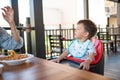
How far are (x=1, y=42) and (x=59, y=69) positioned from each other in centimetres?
78

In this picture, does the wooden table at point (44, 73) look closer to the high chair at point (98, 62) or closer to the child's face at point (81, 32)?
the high chair at point (98, 62)

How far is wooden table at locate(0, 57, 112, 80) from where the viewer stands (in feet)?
2.93

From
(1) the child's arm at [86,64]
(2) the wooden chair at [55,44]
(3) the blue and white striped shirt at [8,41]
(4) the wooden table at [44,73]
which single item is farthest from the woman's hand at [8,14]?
(2) the wooden chair at [55,44]

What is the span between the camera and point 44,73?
97 centimetres

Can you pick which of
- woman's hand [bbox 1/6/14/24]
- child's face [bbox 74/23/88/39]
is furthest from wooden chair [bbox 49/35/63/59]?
woman's hand [bbox 1/6/14/24]

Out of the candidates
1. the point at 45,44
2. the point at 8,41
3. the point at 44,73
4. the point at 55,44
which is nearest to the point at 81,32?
the point at 8,41

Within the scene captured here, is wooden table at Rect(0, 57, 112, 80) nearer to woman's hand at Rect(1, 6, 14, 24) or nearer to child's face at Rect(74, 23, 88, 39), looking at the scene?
woman's hand at Rect(1, 6, 14, 24)

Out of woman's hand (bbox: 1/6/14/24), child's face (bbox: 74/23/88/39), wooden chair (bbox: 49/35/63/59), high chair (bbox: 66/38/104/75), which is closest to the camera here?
woman's hand (bbox: 1/6/14/24)

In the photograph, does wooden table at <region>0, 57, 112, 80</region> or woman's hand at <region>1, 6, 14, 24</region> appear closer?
wooden table at <region>0, 57, 112, 80</region>

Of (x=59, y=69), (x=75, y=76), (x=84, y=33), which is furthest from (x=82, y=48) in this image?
(x=75, y=76)

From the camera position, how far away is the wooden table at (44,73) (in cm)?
89

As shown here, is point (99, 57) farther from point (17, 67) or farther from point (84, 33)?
point (17, 67)

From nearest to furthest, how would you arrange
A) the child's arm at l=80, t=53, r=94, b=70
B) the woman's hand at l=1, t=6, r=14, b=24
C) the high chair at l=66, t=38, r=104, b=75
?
the woman's hand at l=1, t=6, r=14, b=24 < the child's arm at l=80, t=53, r=94, b=70 < the high chair at l=66, t=38, r=104, b=75

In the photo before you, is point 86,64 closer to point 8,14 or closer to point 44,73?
point 44,73
